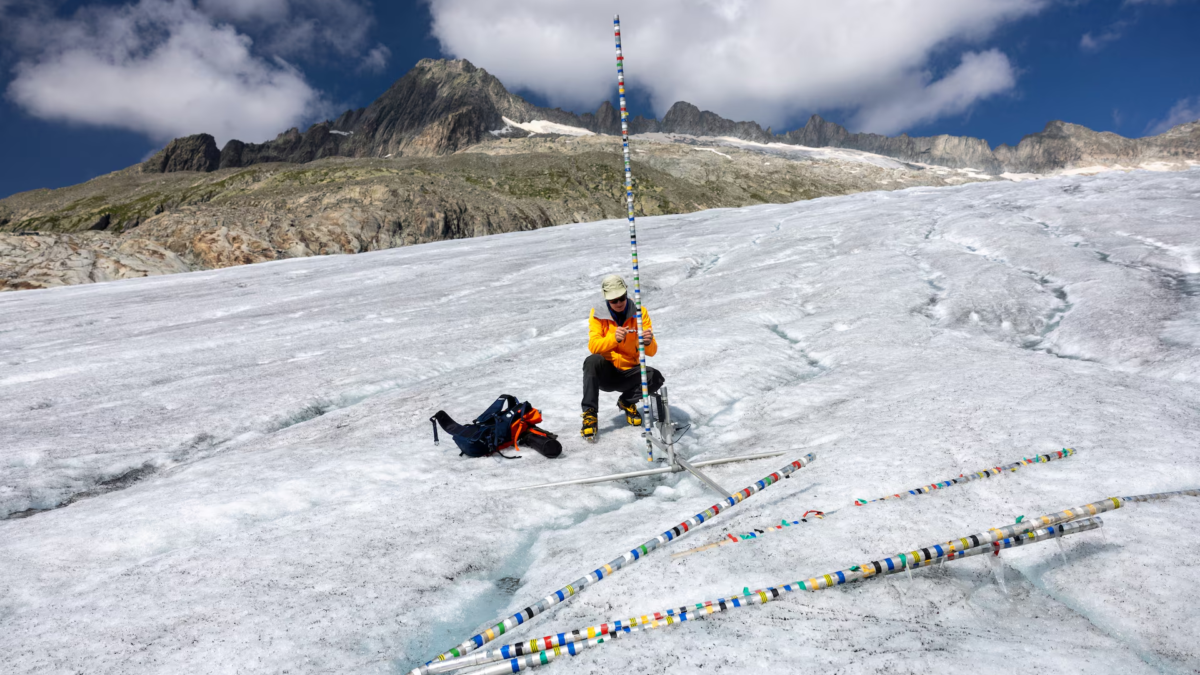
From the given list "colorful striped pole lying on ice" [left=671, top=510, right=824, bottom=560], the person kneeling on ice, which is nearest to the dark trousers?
the person kneeling on ice

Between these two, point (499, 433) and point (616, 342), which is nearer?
point (499, 433)

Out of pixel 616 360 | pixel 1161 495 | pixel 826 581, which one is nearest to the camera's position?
pixel 826 581

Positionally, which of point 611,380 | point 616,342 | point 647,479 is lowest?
point 647,479

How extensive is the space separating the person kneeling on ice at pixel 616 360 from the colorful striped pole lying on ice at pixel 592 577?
2.57m

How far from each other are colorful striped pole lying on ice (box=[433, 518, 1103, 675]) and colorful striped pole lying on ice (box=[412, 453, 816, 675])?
11 cm

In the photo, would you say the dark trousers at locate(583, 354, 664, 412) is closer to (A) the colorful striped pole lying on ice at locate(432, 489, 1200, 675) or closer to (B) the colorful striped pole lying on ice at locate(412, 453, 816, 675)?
(B) the colorful striped pole lying on ice at locate(412, 453, 816, 675)

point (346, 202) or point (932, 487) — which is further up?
point (346, 202)

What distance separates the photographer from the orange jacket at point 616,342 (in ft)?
24.6

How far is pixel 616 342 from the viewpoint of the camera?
758cm

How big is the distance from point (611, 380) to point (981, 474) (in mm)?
4248

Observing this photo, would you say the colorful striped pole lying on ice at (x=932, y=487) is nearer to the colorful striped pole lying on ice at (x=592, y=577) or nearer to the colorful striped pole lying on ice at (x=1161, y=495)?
the colorful striped pole lying on ice at (x=592, y=577)

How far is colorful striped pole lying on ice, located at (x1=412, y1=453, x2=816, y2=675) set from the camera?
337 cm

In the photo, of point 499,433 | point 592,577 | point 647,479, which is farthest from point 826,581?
point 499,433

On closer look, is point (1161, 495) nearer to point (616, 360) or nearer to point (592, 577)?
point (592, 577)
